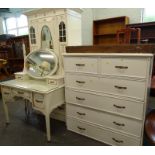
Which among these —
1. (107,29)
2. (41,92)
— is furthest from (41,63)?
(107,29)

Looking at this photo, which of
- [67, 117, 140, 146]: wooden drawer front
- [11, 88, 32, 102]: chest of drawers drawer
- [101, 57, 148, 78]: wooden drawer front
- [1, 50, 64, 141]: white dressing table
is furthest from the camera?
[11, 88, 32, 102]: chest of drawers drawer

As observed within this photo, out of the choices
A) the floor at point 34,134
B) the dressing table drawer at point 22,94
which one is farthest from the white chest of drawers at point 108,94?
the dressing table drawer at point 22,94

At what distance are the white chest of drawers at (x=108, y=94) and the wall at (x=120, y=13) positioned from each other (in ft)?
8.53

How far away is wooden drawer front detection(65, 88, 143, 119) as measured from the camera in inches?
57.9

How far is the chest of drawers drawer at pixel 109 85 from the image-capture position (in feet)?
4.63

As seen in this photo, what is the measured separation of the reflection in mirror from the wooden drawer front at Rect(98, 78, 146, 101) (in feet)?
3.49

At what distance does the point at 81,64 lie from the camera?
1728 millimetres

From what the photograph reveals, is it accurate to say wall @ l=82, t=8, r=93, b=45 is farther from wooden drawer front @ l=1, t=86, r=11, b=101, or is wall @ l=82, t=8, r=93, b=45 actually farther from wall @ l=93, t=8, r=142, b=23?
wooden drawer front @ l=1, t=86, r=11, b=101

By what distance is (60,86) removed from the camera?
1915 mm

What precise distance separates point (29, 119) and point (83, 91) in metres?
1.24

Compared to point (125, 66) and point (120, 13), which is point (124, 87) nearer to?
point (125, 66)

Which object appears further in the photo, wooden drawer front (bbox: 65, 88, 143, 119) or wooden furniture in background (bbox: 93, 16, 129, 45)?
wooden furniture in background (bbox: 93, 16, 129, 45)

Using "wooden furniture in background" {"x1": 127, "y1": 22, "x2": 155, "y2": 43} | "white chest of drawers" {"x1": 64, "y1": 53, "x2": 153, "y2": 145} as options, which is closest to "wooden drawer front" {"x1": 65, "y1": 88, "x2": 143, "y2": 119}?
"white chest of drawers" {"x1": 64, "y1": 53, "x2": 153, "y2": 145}

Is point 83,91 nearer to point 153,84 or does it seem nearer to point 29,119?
point 153,84
